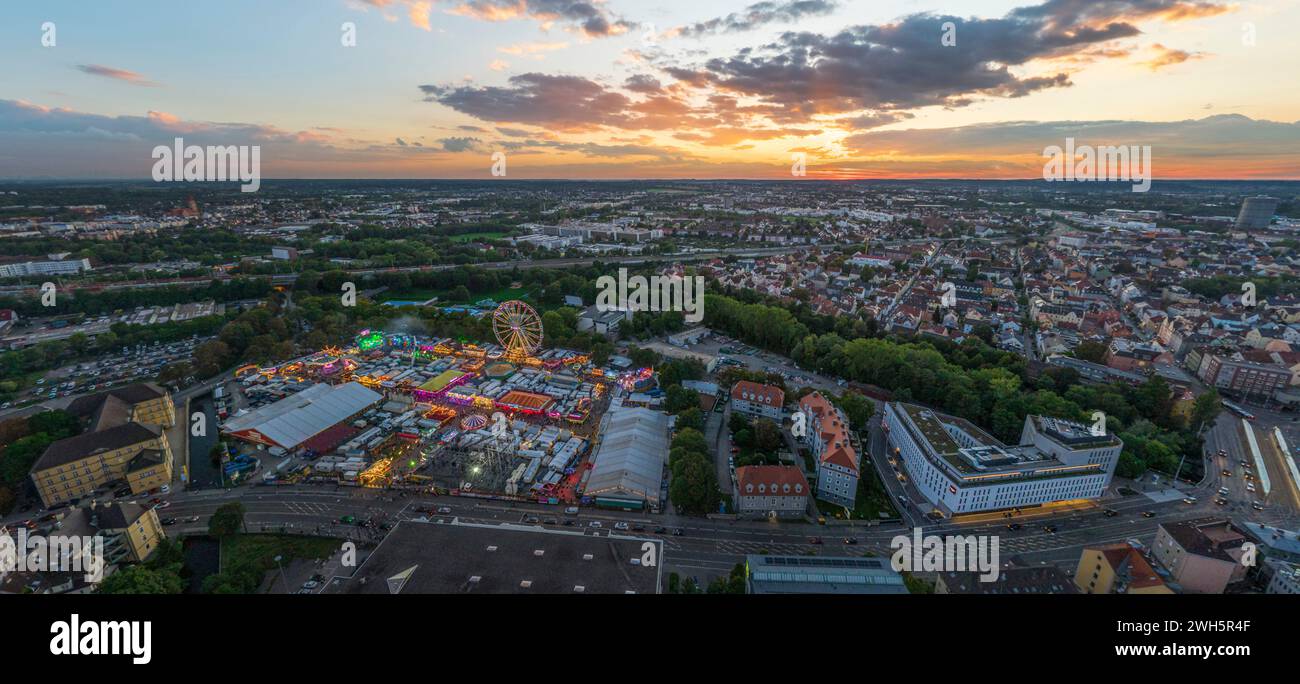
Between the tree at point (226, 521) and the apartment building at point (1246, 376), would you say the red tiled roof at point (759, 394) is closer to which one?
the tree at point (226, 521)

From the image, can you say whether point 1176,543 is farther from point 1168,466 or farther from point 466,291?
point 466,291

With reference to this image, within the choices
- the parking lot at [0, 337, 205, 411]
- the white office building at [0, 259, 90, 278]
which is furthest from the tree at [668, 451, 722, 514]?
the white office building at [0, 259, 90, 278]

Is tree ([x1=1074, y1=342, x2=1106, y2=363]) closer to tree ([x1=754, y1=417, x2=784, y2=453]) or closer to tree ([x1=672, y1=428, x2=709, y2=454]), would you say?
tree ([x1=754, y1=417, x2=784, y2=453])

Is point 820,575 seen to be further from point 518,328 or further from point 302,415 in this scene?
point 518,328

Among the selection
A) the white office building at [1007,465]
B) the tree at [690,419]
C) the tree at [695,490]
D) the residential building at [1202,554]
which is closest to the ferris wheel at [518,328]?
the tree at [690,419]
